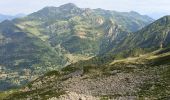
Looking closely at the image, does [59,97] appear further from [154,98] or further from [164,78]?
[164,78]

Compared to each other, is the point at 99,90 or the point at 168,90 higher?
the point at 168,90

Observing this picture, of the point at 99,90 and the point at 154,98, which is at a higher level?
the point at 154,98

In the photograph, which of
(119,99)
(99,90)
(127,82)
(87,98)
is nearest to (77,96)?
(87,98)

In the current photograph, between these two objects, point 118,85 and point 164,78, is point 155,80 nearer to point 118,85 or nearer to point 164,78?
point 164,78

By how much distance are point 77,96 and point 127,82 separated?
2141cm

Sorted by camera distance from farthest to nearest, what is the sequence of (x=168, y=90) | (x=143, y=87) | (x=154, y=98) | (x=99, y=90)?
(x=99, y=90) → (x=143, y=87) → (x=168, y=90) → (x=154, y=98)

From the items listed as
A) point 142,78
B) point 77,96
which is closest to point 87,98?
point 77,96

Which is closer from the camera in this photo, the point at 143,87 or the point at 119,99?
the point at 119,99

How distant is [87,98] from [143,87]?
13.9m

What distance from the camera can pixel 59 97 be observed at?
66.1 meters

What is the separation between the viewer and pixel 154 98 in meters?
58.2

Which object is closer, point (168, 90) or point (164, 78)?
point (168, 90)

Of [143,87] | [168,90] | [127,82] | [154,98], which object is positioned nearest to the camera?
[154,98]

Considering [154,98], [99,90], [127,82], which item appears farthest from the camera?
[127,82]
